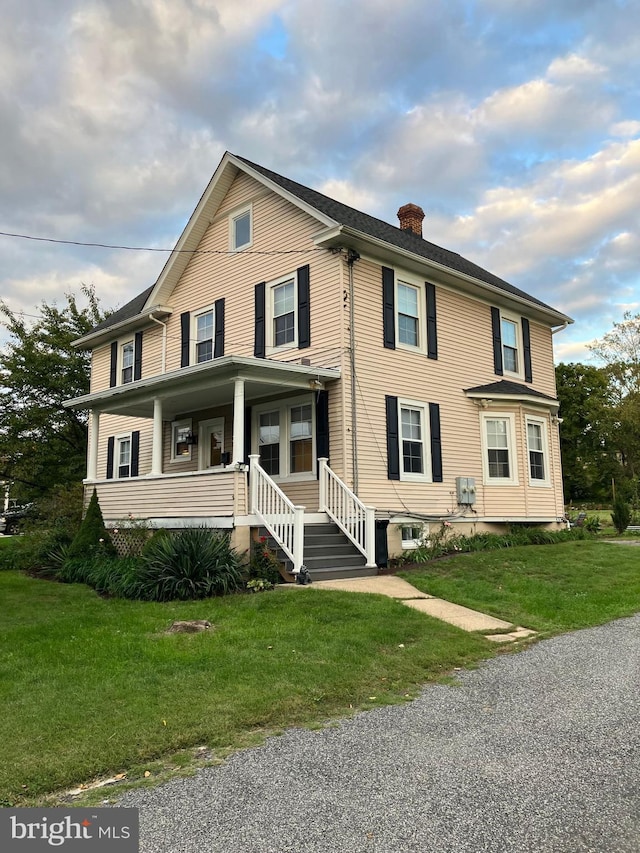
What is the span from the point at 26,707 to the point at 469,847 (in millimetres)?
3430

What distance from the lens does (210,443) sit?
15.4m

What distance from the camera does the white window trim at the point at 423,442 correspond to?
13.2 meters

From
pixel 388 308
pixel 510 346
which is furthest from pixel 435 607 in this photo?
Answer: pixel 510 346

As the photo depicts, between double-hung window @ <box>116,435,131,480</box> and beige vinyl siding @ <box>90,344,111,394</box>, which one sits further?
beige vinyl siding @ <box>90,344,111,394</box>

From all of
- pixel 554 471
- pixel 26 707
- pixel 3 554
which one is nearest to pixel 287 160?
pixel 554 471

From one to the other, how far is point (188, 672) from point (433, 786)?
2711 mm

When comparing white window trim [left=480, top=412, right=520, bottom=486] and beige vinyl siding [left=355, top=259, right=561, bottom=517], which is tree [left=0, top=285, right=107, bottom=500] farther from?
white window trim [left=480, top=412, right=520, bottom=486]

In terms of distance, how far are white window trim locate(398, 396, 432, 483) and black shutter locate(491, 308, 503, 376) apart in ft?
10.3

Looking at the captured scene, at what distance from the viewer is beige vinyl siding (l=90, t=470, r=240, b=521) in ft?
35.4

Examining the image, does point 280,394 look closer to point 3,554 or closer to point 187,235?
point 187,235

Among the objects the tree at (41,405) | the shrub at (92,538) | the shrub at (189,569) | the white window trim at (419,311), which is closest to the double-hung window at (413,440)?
the white window trim at (419,311)

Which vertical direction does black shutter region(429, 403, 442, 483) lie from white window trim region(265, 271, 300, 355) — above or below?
below

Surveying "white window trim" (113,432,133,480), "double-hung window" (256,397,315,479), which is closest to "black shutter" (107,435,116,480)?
"white window trim" (113,432,133,480)

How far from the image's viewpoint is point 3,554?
1484 cm
